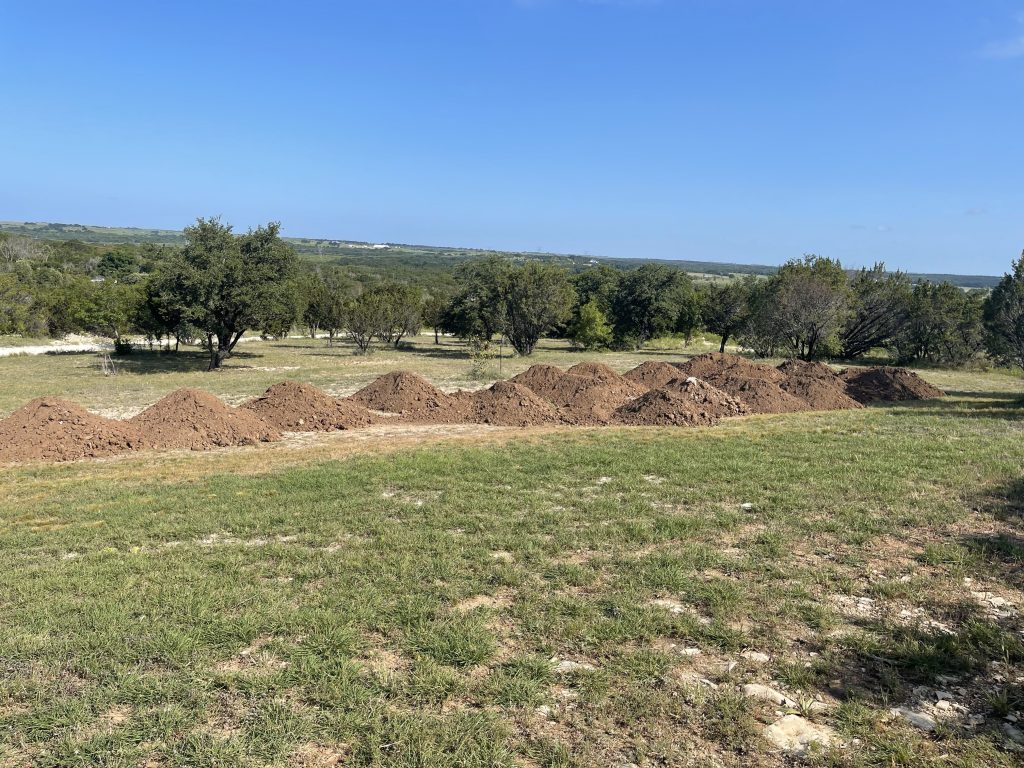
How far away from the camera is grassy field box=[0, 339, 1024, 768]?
3502mm

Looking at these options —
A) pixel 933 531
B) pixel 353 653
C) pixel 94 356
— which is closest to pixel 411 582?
pixel 353 653

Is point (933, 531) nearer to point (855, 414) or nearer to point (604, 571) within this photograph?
point (604, 571)

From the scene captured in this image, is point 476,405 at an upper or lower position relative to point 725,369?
lower

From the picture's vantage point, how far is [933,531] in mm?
6883

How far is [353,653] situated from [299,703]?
0.60 metres

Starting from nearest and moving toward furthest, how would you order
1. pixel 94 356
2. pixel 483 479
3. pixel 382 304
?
pixel 483 479
pixel 94 356
pixel 382 304

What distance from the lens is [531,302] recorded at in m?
41.6

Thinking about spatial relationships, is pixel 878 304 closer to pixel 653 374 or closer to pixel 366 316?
pixel 653 374

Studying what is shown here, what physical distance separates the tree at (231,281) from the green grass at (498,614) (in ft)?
68.0

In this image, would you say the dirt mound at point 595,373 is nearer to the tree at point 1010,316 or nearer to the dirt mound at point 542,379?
the dirt mound at point 542,379

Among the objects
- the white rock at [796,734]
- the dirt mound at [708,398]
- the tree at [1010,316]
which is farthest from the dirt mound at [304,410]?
the tree at [1010,316]

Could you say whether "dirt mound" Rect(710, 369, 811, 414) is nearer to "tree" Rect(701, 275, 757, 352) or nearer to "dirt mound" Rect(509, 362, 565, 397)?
"dirt mound" Rect(509, 362, 565, 397)

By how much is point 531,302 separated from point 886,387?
24741mm

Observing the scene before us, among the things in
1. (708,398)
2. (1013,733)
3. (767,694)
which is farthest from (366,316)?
(1013,733)
